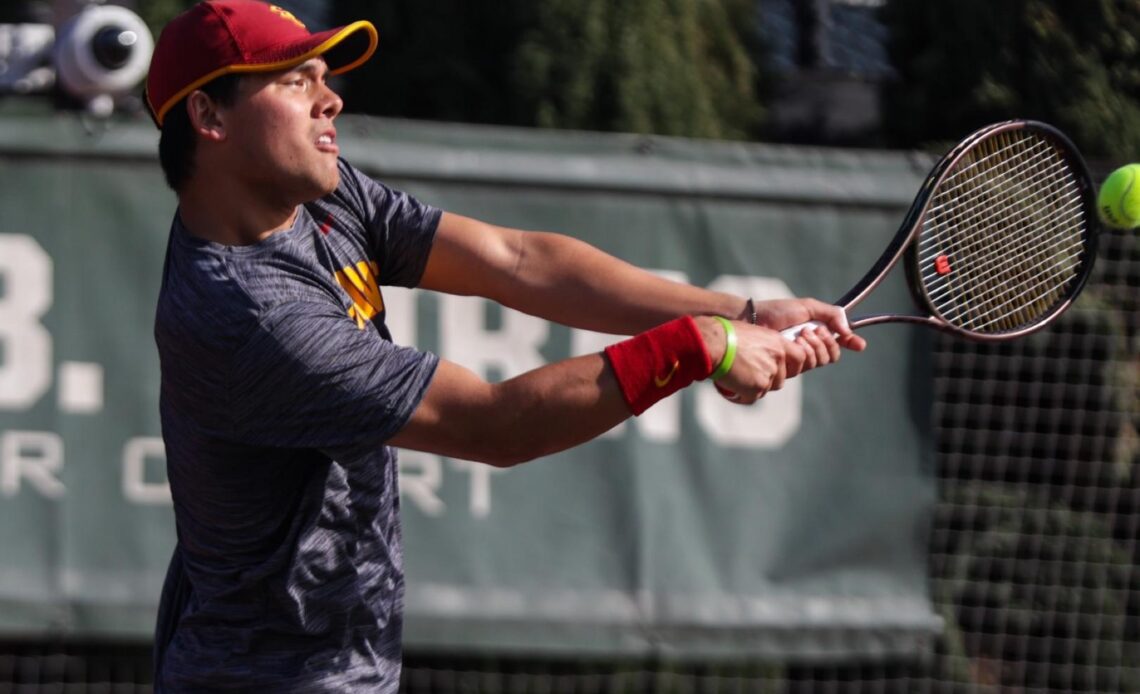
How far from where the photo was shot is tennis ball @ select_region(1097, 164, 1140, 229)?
3438 mm

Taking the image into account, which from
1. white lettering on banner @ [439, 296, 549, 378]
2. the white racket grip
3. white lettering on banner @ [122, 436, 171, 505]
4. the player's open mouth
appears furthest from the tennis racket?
white lettering on banner @ [122, 436, 171, 505]

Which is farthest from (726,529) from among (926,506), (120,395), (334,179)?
(334,179)

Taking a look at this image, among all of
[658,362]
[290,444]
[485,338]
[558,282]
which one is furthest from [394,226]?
[485,338]

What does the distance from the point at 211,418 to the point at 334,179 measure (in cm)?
42

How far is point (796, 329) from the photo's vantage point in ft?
9.12

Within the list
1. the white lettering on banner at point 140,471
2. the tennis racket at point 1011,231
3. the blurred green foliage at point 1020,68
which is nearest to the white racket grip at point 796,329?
the tennis racket at point 1011,231

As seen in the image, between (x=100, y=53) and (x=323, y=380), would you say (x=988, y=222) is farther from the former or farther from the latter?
(x=100, y=53)

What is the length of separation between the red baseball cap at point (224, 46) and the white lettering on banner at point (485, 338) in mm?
2051

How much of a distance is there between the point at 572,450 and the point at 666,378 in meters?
2.23

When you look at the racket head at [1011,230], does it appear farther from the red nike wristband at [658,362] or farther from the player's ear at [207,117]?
the player's ear at [207,117]

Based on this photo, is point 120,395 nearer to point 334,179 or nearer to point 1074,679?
point 334,179

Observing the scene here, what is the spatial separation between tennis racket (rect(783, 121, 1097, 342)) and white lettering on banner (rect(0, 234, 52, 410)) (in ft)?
7.80

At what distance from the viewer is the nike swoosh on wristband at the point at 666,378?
7.91 feet

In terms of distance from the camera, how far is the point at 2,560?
14.7ft
